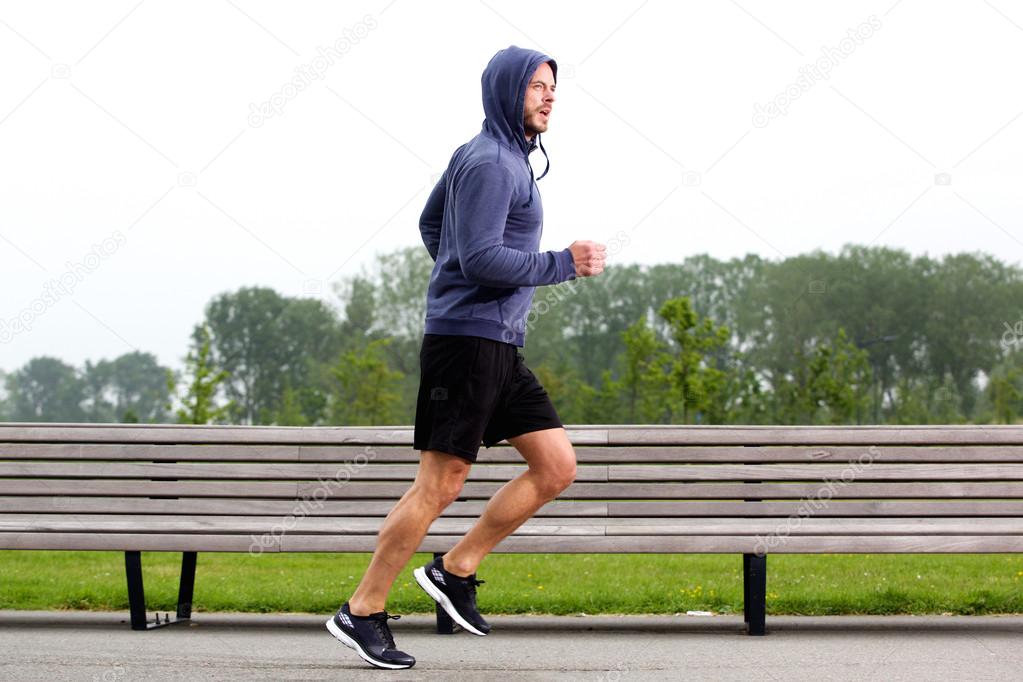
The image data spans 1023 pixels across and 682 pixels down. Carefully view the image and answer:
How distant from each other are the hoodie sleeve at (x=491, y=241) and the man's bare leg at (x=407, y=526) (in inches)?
22.9

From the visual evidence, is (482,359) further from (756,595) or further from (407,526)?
(756,595)

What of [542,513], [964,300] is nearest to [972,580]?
[542,513]

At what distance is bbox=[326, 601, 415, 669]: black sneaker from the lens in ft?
13.2

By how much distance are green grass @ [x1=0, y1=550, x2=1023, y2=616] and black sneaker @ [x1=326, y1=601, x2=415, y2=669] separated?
190cm

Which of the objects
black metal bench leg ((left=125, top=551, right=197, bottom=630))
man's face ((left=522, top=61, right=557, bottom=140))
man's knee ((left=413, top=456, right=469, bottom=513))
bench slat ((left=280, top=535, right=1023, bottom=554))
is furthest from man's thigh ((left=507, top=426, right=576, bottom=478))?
black metal bench leg ((left=125, top=551, right=197, bottom=630))

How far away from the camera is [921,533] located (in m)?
5.20

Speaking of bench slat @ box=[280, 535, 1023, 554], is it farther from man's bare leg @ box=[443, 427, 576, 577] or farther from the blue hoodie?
the blue hoodie

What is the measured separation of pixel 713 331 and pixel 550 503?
38.2 meters

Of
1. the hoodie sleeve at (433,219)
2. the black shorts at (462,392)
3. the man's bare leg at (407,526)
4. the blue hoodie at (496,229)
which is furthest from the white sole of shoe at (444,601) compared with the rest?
the hoodie sleeve at (433,219)

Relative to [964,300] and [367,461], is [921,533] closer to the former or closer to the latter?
[367,461]

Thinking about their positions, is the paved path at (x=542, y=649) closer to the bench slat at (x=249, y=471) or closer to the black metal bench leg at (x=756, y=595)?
the black metal bench leg at (x=756, y=595)

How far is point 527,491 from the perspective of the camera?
424 cm

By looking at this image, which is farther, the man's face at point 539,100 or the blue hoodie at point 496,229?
the man's face at point 539,100

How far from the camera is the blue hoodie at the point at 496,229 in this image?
3.96 metres
